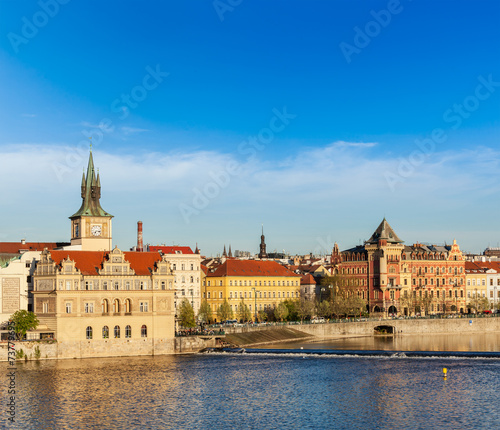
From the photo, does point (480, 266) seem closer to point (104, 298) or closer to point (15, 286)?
point (104, 298)

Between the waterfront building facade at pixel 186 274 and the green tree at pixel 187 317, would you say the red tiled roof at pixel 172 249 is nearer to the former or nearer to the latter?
the waterfront building facade at pixel 186 274

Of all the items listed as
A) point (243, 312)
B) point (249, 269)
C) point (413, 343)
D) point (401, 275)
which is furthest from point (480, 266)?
point (413, 343)

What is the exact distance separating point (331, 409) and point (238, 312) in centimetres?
8066

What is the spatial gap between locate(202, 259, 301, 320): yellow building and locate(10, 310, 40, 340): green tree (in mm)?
51013

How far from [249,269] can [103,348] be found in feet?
Answer: 188

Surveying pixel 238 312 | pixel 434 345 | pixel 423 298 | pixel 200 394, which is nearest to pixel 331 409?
pixel 200 394

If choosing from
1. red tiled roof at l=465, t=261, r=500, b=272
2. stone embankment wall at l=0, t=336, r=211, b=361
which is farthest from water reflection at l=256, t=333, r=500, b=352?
red tiled roof at l=465, t=261, r=500, b=272

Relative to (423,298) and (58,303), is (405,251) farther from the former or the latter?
(58,303)

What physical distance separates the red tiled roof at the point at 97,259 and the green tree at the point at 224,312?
31918mm

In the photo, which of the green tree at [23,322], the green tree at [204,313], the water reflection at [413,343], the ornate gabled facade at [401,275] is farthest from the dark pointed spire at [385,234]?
the green tree at [23,322]

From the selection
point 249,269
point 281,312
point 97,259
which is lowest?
point 281,312

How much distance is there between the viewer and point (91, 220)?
109000mm

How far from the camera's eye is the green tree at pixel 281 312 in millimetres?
134875

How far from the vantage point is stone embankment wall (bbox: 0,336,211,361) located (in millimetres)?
88875
